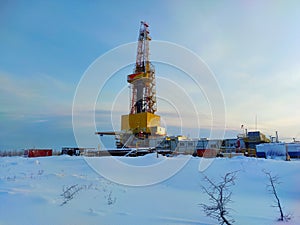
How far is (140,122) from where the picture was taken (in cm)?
2669

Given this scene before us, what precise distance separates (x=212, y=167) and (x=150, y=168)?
2.81 m

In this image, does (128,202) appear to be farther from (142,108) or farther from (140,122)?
(142,108)

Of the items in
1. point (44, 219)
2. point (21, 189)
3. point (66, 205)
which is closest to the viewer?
point (44, 219)

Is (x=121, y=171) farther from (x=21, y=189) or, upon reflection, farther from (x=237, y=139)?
(x=237, y=139)

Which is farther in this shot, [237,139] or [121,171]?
[237,139]

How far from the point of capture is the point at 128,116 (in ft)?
92.7

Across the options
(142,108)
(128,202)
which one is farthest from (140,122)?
(128,202)

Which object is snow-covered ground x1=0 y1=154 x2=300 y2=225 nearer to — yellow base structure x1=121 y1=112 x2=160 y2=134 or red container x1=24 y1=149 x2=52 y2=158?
red container x1=24 y1=149 x2=52 y2=158

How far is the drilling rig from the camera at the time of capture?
26031mm

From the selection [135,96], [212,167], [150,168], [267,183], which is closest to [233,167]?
[212,167]

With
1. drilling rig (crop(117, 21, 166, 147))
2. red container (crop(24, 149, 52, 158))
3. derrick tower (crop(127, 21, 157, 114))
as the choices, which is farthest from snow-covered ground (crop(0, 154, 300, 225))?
derrick tower (crop(127, 21, 157, 114))

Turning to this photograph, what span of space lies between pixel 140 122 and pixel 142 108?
231 cm

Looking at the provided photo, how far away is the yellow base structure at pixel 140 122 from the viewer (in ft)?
86.0

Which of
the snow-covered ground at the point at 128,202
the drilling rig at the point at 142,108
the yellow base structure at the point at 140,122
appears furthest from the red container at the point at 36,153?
the snow-covered ground at the point at 128,202
